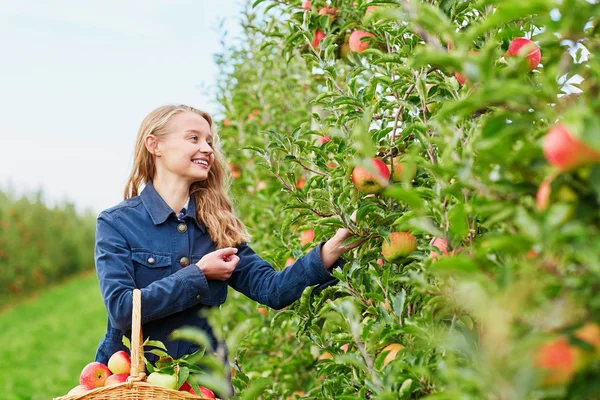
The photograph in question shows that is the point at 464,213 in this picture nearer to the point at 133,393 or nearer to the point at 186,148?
the point at 133,393

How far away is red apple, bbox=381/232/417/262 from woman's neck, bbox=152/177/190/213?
953 mm

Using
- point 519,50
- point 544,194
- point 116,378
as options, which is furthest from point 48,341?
point 544,194

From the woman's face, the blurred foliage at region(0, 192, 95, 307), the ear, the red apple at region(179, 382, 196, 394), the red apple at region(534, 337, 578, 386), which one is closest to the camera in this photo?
the red apple at region(534, 337, 578, 386)

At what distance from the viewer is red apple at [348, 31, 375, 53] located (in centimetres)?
212

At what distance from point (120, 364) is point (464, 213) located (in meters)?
1.20

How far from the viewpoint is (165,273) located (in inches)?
84.0

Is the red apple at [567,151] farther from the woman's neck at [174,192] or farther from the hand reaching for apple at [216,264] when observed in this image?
the woman's neck at [174,192]

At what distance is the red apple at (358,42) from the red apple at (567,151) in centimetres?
138

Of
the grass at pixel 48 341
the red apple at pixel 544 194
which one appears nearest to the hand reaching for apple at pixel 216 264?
the red apple at pixel 544 194

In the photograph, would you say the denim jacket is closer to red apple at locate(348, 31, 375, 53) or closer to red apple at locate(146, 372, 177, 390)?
red apple at locate(146, 372, 177, 390)

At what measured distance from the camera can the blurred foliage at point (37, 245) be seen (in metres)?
12.5

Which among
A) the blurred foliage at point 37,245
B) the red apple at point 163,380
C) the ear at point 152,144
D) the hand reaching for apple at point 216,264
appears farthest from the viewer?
the blurred foliage at point 37,245

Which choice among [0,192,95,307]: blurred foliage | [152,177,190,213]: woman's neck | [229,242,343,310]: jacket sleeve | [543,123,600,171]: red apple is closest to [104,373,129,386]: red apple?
[229,242,343,310]: jacket sleeve

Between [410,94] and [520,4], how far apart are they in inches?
39.5
